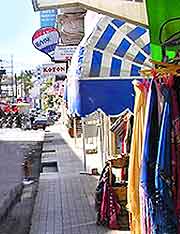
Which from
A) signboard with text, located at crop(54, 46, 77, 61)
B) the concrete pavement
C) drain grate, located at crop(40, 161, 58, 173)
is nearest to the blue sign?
signboard with text, located at crop(54, 46, 77, 61)

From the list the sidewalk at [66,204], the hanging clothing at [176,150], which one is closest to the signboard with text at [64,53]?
the sidewalk at [66,204]

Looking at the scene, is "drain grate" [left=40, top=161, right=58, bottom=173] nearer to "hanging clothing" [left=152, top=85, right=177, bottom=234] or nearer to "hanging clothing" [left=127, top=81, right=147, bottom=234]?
"hanging clothing" [left=127, top=81, right=147, bottom=234]

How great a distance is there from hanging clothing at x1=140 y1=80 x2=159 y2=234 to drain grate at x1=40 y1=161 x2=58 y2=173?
44.9ft

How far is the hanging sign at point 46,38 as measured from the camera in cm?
2551

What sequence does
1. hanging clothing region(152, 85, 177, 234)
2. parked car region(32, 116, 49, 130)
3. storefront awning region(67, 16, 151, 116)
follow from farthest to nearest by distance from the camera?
parked car region(32, 116, 49, 130)
storefront awning region(67, 16, 151, 116)
hanging clothing region(152, 85, 177, 234)

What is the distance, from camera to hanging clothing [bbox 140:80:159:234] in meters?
4.21

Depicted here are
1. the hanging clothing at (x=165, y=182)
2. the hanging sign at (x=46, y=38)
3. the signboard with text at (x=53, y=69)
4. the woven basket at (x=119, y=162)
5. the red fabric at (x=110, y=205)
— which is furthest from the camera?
the signboard with text at (x=53, y=69)

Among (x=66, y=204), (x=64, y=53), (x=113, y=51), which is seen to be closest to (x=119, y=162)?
(x=113, y=51)

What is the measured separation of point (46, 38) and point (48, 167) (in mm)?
8838

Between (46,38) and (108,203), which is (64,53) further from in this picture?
(108,203)

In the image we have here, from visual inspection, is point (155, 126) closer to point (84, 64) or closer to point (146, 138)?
point (146, 138)

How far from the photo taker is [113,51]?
8188 mm

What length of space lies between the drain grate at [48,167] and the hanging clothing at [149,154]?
539 inches

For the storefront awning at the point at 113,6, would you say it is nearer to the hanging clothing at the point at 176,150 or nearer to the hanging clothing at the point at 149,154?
the hanging clothing at the point at 149,154
